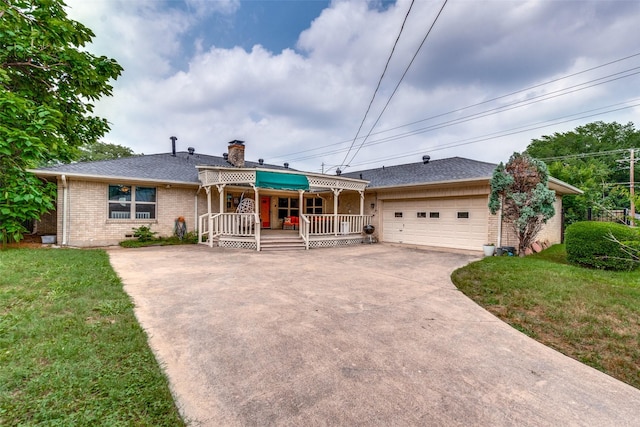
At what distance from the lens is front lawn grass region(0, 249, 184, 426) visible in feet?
5.90

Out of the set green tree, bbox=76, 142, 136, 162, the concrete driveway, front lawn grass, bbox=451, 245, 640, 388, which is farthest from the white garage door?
green tree, bbox=76, 142, 136, 162

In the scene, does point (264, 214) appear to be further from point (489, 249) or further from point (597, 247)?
point (597, 247)

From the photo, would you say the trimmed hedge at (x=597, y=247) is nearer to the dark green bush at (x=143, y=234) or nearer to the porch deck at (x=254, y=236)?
the porch deck at (x=254, y=236)

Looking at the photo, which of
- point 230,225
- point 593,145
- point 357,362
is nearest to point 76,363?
point 357,362

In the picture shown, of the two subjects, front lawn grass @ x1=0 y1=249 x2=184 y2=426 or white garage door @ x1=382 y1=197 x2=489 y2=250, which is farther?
white garage door @ x1=382 y1=197 x2=489 y2=250

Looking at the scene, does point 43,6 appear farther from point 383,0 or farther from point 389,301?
point 383,0

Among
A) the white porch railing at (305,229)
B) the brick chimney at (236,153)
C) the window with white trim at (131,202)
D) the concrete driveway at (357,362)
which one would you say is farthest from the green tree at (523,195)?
the window with white trim at (131,202)

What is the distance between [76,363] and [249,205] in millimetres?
10128

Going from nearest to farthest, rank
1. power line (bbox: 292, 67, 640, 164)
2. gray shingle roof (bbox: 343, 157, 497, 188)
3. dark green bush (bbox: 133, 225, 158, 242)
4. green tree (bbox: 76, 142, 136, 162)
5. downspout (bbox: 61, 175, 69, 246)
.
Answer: downspout (bbox: 61, 175, 69, 246), gray shingle roof (bbox: 343, 157, 497, 188), dark green bush (bbox: 133, 225, 158, 242), power line (bbox: 292, 67, 640, 164), green tree (bbox: 76, 142, 136, 162)

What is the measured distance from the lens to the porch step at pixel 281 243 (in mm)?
10617

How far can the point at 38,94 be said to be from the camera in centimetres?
361

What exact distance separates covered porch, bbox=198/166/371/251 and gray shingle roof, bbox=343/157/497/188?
1.82m

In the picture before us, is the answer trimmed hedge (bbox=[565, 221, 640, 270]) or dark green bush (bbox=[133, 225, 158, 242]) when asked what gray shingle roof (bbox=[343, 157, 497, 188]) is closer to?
trimmed hedge (bbox=[565, 221, 640, 270])

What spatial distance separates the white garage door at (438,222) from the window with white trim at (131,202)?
10.7 metres
